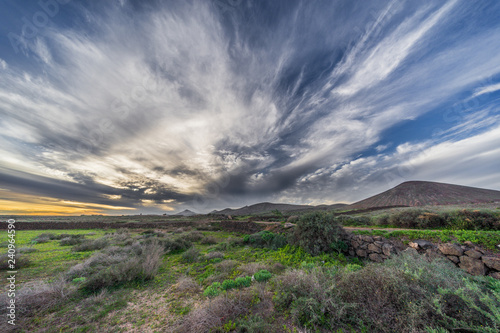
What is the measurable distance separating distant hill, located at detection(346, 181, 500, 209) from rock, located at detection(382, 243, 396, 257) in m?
42.9

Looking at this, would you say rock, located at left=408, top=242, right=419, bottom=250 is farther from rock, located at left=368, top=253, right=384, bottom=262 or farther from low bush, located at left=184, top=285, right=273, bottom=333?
low bush, located at left=184, top=285, right=273, bottom=333

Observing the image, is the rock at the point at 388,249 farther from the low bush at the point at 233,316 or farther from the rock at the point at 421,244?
the low bush at the point at 233,316

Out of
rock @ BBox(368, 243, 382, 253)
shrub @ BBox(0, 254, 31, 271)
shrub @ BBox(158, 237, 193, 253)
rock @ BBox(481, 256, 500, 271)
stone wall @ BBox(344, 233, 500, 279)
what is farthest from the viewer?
shrub @ BBox(158, 237, 193, 253)

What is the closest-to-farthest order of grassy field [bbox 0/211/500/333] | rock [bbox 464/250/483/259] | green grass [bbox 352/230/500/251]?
grassy field [bbox 0/211/500/333] → rock [bbox 464/250/483/259] → green grass [bbox 352/230/500/251]

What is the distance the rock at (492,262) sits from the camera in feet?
15.1

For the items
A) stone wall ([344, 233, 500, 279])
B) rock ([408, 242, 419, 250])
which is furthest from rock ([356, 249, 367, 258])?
rock ([408, 242, 419, 250])

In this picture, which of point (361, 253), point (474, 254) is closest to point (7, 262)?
point (361, 253)

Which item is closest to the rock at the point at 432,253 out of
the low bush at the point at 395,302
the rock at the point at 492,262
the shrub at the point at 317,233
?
the rock at the point at 492,262

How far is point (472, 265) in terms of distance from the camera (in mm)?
4969

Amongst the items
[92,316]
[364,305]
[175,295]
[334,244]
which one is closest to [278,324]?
[364,305]

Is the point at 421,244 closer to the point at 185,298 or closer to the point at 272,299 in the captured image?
the point at 272,299

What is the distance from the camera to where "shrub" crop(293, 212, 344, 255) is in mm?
8398

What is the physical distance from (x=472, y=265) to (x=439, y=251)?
86 cm

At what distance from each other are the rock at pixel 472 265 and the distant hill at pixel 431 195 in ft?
143
